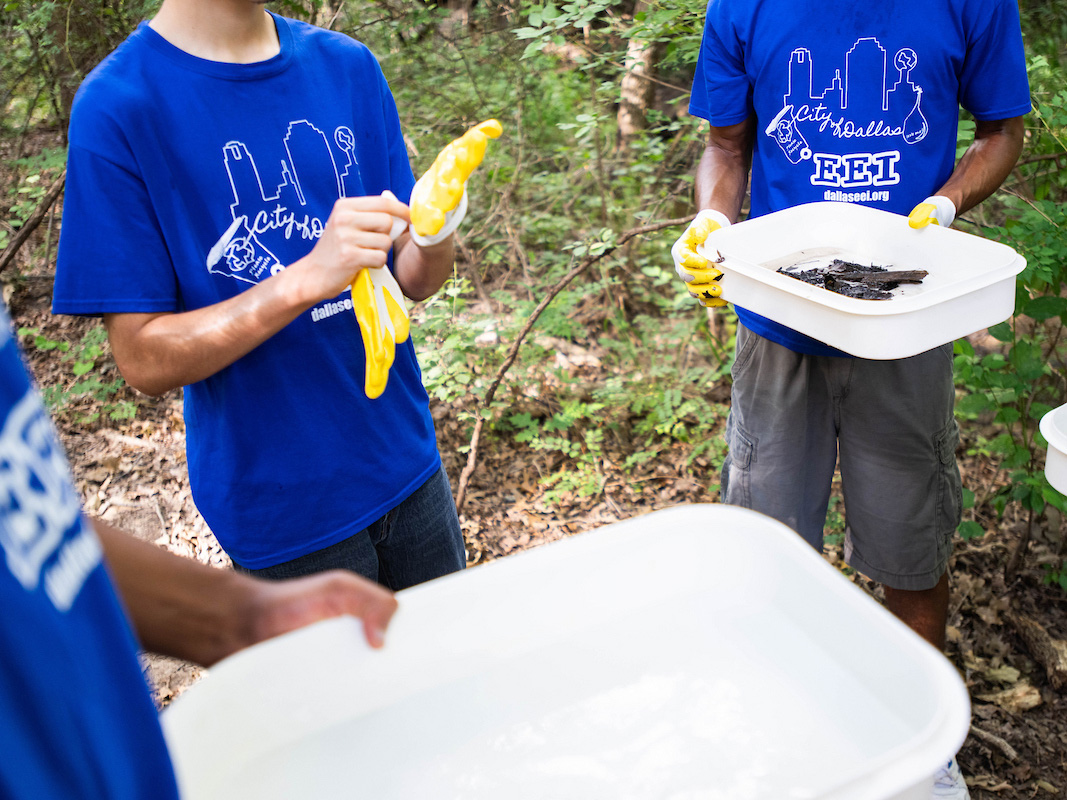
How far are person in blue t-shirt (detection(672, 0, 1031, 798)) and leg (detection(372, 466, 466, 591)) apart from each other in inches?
30.3

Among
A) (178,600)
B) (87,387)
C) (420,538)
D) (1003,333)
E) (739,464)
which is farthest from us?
(87,387)

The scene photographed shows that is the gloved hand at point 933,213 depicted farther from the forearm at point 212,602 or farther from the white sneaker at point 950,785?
the forearm at point 212,602

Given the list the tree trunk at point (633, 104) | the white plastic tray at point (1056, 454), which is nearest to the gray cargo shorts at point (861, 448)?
the white plastic tray at point (1056, 454)

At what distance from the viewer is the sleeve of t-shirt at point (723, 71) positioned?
185 cm

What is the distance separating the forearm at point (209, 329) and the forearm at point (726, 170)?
1.17 meters

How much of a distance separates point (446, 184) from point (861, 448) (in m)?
1.23

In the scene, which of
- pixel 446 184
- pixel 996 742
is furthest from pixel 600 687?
pixel 996 742

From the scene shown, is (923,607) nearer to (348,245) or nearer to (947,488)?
(947,488)

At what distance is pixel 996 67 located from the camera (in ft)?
5.52

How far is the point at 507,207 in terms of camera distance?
3.77 metres

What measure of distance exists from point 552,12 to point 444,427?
65.3 inches

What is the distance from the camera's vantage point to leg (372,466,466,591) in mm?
1552

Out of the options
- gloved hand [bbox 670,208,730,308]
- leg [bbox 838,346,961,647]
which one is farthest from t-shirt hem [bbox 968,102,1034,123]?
gloved hand [bbox 670,208,730,308]

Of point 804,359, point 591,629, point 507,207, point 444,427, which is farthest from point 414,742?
point 507,207
